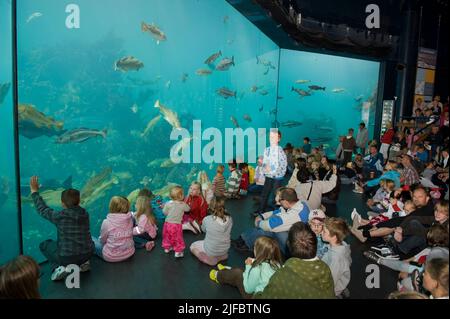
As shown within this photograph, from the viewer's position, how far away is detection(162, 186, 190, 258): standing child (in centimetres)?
520

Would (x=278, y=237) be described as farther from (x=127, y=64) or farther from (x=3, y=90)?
(x=127, y=64)

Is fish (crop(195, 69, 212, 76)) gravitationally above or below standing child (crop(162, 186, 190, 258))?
above

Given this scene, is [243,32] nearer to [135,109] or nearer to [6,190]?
[135,109]

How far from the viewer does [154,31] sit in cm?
758

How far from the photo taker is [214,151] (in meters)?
10.3

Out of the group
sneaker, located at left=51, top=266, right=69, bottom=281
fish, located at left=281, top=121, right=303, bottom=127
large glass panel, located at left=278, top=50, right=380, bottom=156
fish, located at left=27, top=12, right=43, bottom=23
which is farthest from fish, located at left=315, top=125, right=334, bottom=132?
sneaker, located at left=51, top=266, right=69, bottom=281

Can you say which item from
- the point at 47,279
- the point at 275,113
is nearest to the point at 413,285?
the point at 47,279

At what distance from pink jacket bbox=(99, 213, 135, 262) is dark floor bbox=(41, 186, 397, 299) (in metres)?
0.13

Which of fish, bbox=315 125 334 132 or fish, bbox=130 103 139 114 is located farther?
fish, bbox=315 125 334 132

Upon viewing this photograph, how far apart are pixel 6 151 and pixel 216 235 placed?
280 cm

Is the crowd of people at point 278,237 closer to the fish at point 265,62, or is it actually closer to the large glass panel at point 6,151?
the large glass panel at point 6,151

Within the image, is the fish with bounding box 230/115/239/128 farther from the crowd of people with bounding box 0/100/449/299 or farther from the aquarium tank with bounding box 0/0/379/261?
the crowd of people with bounding box 0/100/449/299

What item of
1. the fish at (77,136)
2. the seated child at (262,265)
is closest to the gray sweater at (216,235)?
the seated child at (262,265)

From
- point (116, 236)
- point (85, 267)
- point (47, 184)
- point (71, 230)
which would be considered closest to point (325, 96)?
point (47, 184)
